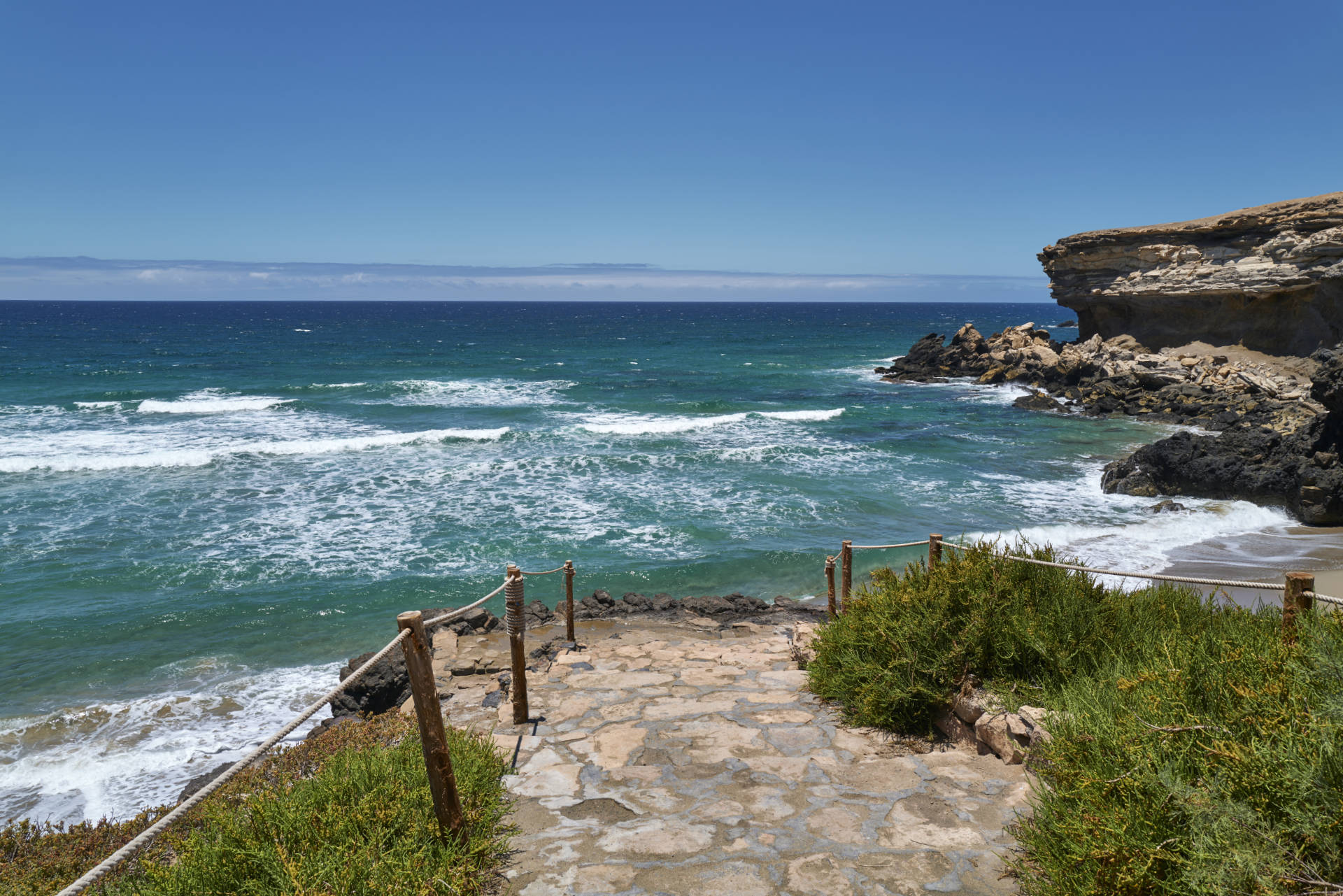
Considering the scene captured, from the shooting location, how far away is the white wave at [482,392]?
118 feet

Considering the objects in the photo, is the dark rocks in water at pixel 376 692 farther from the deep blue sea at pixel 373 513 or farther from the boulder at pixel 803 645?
the boulder at pixel 803 645

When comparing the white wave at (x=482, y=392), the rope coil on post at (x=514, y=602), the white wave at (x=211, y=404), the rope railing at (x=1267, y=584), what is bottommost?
the white wave at (x=211, y=404)

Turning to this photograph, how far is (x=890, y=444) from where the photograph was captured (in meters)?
26.6

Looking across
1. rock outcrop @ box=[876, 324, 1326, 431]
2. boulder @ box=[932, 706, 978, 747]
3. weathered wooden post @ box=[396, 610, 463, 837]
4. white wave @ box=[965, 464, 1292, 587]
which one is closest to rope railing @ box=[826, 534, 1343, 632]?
boulder @ box=[932, 706, 978, 747]

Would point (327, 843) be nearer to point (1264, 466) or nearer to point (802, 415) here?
point (1264, 466)

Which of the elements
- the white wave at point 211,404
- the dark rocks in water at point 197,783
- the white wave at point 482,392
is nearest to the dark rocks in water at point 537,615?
the dark rocks in water at point 197,783

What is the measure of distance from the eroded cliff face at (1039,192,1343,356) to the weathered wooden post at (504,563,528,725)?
32.6 m

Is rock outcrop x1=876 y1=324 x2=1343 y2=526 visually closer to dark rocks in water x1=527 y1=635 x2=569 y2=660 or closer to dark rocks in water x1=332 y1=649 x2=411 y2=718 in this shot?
dark rocks in water x1=527 y1=635 x2=569 y2=660

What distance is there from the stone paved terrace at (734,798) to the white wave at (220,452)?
756 inches

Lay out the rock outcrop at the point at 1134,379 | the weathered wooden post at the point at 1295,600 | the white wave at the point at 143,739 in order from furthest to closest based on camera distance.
Result: the rock outcrop at the point at 1134,379
the white wave at the point at 143,739
the weathered wooden post at the point at 1295,600

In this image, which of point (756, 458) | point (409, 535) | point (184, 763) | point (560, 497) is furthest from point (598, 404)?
point (184, 763)

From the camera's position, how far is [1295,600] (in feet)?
15.6

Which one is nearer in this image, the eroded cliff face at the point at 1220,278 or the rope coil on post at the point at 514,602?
the rope coil on post at the point at 514,602

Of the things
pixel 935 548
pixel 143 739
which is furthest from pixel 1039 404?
pixel 143 739
